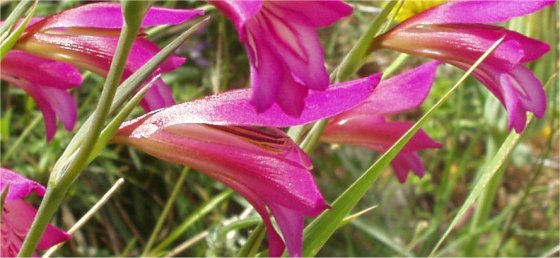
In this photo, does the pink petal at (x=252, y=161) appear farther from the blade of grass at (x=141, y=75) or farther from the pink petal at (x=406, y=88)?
the pink petal at (x=406, y=88)

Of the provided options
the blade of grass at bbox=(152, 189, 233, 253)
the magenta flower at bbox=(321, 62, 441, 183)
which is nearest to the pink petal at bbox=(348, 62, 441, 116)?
the magenta flower at bbox=(321, 62, 441, 183)

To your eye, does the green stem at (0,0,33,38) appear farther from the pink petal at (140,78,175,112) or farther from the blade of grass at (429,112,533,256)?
the blade of grass at (429,112,533,256)

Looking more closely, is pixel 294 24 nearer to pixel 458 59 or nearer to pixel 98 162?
pixel 458 59

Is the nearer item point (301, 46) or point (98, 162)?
point (301, 46)

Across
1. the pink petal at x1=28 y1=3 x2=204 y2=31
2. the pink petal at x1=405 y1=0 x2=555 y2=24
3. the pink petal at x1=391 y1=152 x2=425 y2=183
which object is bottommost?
the pink petal at x1=391 y1=152 x2=425 y2=183

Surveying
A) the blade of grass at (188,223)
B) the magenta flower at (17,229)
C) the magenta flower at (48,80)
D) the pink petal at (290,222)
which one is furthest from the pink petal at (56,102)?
the blade of grass at (188,223)

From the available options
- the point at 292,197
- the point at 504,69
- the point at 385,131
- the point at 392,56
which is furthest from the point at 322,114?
the point at 392,56
